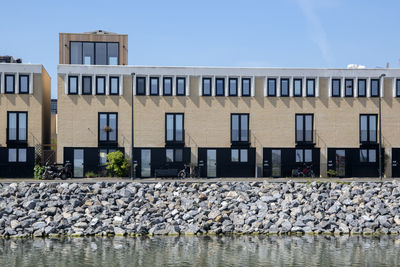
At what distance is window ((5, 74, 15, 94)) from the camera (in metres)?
48.3

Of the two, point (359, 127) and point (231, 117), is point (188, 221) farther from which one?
point (359, 127)

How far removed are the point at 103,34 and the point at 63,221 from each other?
2594 centimetres

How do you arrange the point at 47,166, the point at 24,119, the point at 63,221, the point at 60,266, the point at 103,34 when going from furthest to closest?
the point at 103,34, the point at 24,119, the point at 47,166, the point at 63,221, the point at 60,266

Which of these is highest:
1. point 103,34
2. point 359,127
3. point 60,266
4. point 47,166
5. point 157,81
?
point 103,34

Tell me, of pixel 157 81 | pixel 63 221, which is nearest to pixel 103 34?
pixel 157 81

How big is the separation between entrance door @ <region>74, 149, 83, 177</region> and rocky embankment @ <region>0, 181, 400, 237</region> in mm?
12690

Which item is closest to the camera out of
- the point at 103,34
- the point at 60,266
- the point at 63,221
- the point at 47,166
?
the point at 60,266

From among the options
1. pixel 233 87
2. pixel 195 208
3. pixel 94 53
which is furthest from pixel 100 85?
pixel 195 208

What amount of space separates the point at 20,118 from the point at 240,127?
58.5 feet

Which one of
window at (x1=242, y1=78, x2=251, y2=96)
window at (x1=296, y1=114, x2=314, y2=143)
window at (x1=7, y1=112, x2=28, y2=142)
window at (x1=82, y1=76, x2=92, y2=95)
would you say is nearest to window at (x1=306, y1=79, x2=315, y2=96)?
window at (x1=296, y1=114, x2=314, y2=143)

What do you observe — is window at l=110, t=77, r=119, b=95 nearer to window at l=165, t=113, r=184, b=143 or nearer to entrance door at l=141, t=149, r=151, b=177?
window at l=165, t=113, r=184, b=143

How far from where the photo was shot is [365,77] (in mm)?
50031

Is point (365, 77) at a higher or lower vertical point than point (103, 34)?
lower

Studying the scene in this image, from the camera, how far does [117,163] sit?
46.6 meters
